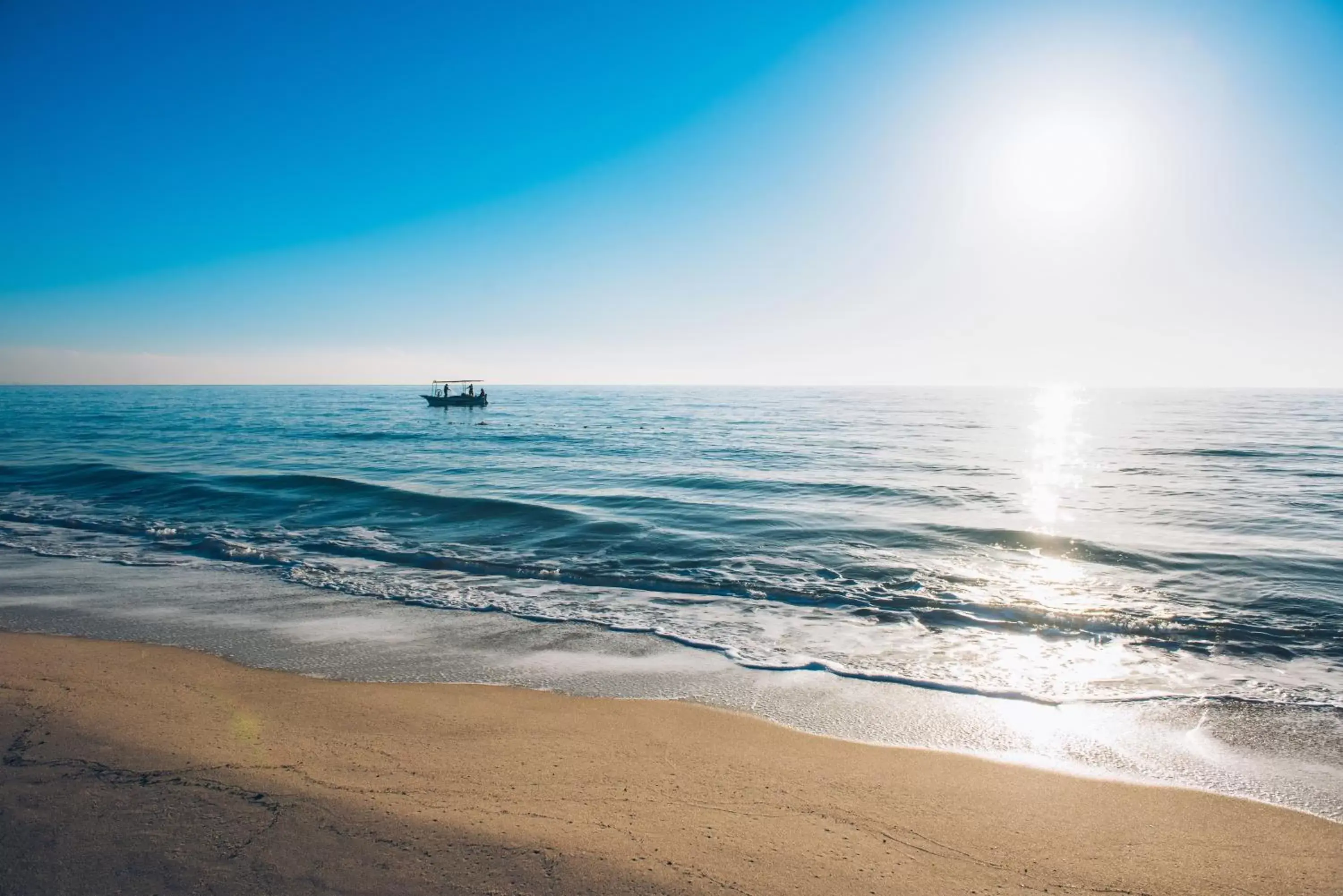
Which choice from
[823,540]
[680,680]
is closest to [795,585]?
[823,540]

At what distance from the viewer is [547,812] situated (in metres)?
4.37

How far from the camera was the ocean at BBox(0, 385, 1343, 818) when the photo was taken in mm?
6984

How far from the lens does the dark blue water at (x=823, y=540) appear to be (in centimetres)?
911

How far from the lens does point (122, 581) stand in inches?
440

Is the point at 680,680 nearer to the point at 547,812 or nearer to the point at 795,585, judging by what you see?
the point at 547,812

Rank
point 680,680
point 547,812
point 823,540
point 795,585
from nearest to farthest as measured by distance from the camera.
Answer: point 547,812 → point 680,680 → point 795,585 → point 823,540

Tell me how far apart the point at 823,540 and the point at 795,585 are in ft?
13.4

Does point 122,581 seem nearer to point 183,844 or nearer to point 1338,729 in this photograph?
point 183,844

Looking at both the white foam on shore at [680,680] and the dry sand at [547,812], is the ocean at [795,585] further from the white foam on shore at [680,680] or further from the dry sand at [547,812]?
the dry sand at [547,812]

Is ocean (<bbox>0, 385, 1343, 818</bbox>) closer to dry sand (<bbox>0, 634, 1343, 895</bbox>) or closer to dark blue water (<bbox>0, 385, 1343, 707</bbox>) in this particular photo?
dark blue water (<bbox>0, 385, 1343, 707</bbox>)

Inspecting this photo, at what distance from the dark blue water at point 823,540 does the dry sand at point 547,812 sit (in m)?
2.55

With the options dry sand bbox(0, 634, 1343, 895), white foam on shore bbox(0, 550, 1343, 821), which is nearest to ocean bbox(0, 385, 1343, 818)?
white foam on shore bbox(0, 550, 1343, 821)

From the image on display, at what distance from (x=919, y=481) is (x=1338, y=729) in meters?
18.5

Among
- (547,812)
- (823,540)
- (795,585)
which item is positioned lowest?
(795,585)
